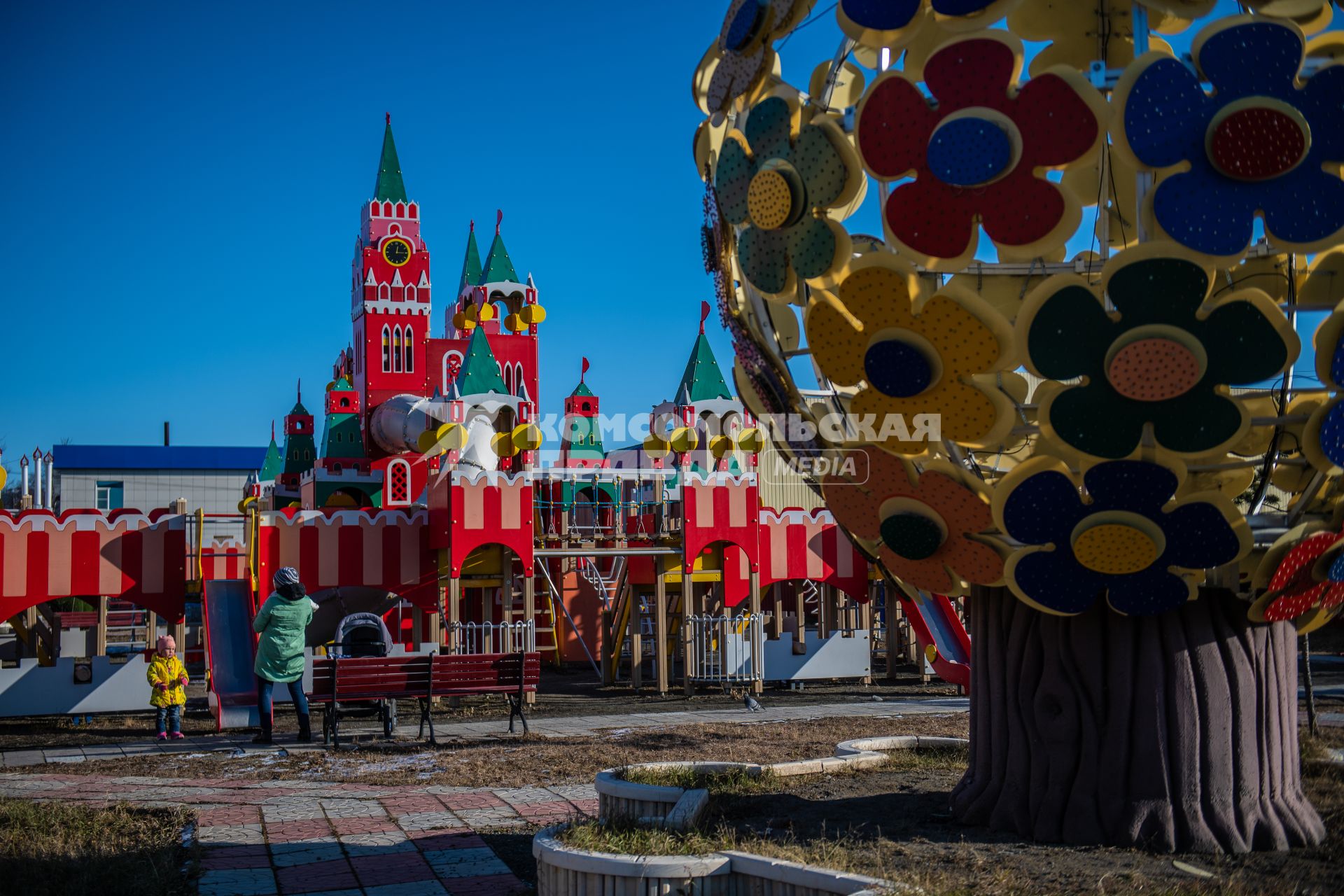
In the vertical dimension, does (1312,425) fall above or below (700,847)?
above

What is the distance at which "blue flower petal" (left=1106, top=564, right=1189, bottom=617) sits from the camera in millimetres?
5949

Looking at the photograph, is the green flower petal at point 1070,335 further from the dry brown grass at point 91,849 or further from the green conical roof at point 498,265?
the green conical roof at point 498,265

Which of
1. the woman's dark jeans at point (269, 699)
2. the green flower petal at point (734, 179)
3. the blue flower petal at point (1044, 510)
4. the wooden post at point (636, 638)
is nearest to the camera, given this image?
the blue flower petal at point (1044, 510)

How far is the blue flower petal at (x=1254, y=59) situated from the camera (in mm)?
5344

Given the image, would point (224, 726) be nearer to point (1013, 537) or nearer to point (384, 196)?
point (1013, 537)

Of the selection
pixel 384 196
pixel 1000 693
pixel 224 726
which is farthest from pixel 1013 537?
pixel 384 196

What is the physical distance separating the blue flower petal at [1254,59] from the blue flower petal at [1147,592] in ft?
7.33

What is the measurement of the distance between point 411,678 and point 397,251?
1987 centimetres

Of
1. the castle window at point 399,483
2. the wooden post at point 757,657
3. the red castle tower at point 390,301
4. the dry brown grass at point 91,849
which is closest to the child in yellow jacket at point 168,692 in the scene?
the dry brown grass at point 91,849

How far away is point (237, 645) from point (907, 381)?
12449 millimetres

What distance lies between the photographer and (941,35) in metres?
6.03

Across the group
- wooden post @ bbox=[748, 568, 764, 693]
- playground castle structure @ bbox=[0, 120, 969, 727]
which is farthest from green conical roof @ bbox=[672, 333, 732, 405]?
wooden post @ bbox=[748, 568, 764, 693]

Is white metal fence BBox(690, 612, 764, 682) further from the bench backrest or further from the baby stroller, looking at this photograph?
the bench backrest

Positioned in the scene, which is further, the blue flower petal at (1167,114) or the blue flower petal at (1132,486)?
the blue flower petal at (1132,486)
